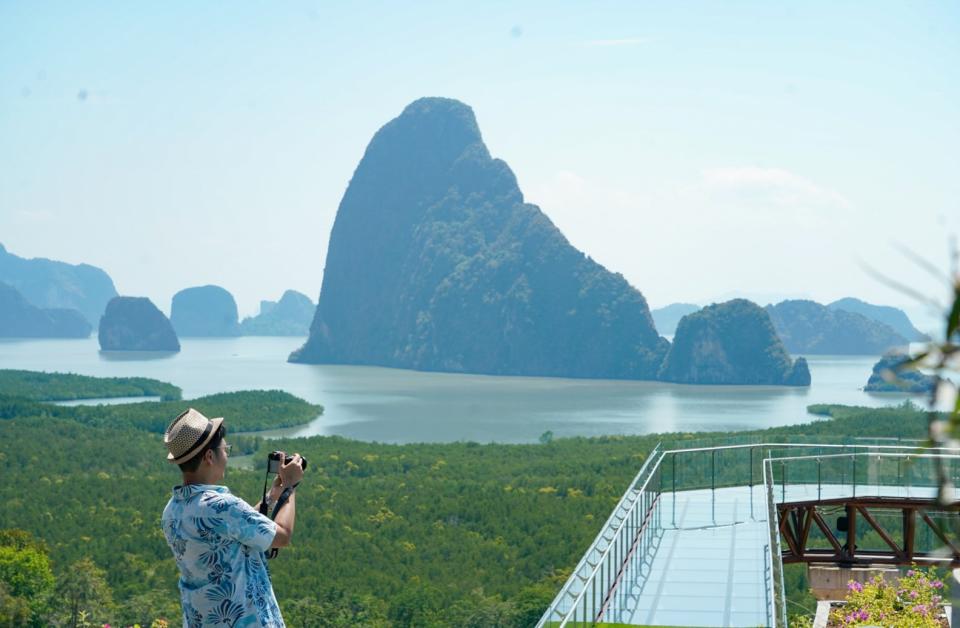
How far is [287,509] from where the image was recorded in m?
2.66

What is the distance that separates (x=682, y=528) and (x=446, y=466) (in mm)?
39078

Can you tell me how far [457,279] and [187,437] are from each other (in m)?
135

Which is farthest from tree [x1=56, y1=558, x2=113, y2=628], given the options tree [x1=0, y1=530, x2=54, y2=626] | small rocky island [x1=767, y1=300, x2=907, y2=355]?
small rocky island [x1=767, y1=300, x2=907, y2=355]

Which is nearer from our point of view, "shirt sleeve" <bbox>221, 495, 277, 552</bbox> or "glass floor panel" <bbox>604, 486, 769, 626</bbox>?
"shirt sleeve" <bbox>221, 495, 277, 552</bbox>

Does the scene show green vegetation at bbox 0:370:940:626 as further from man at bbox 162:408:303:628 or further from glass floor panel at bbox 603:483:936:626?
man at bbox 162:408:303:628

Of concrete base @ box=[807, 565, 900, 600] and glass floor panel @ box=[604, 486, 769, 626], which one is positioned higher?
glass floor panel @ box=[604, 486, 769, 626]

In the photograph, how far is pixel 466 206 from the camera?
5709 inches

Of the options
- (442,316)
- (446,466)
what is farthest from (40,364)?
(446,466)

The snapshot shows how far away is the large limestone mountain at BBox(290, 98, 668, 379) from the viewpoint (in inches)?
4921

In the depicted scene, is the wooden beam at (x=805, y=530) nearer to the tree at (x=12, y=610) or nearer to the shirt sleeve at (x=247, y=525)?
the shirt sleeve at (x=247, y=525)

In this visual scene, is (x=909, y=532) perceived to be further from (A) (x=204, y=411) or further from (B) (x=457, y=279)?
(B) (x=457, y=279)

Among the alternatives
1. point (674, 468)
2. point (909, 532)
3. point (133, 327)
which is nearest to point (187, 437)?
point (674, 468)

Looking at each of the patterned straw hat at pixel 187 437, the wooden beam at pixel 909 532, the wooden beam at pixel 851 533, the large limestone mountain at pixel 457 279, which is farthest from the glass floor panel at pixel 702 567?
the large limestone mountain at pixel 457 279

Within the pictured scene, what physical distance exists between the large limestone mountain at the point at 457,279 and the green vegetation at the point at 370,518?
222 ft
